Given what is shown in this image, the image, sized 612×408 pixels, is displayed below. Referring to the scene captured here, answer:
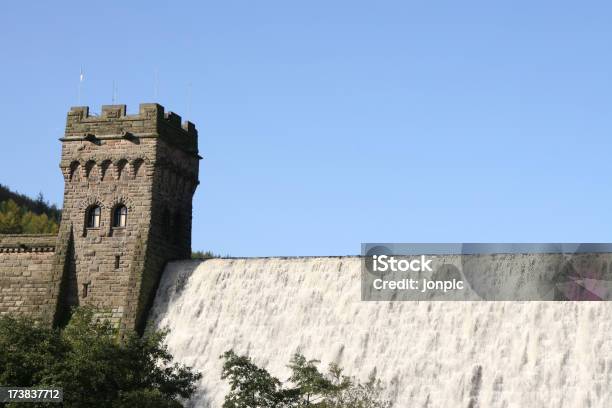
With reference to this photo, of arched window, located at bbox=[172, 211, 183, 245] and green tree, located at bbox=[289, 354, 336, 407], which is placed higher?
arched window, located at bbox=[172, 211, 183, 245]

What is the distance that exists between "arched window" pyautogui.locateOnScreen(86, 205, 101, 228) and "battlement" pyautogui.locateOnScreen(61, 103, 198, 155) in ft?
12.2

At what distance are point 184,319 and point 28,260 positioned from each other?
10676 millimetres

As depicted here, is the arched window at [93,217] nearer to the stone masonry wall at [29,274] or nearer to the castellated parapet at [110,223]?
the castellated parapet at [110,223]

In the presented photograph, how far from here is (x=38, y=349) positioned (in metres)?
42.9

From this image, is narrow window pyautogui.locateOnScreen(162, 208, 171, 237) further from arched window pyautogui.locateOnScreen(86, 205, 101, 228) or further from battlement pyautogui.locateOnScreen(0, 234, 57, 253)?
battlement pyautogui.locateOnScreen(0, 234, 57, 253)

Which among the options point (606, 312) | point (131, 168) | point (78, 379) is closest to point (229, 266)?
point (131, 168)

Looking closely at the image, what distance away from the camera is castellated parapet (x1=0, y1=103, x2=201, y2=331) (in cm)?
5694

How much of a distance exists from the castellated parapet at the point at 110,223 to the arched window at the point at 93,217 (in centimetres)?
5

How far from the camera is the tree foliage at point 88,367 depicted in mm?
40781

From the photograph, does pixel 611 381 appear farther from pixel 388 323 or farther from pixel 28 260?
pixel 28 260
